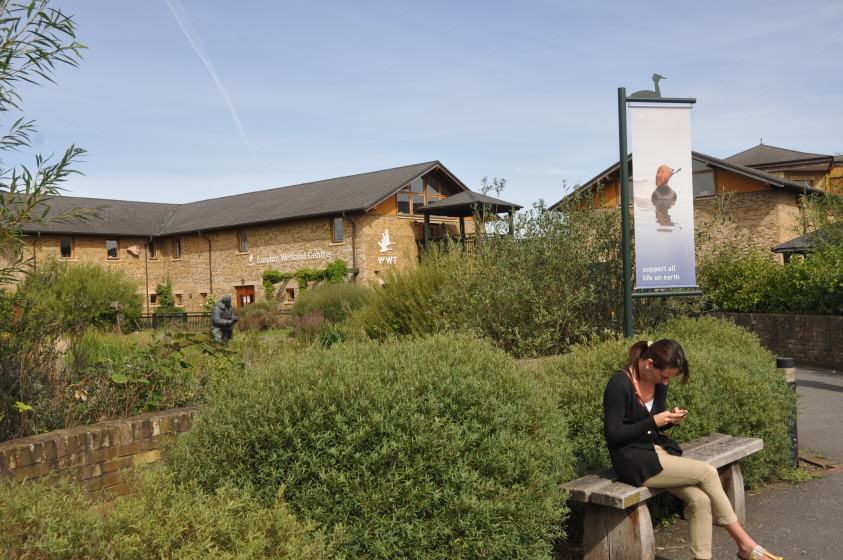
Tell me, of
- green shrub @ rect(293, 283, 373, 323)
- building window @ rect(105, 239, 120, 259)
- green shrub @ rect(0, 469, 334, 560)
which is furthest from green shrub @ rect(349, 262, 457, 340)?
building window @ rect(105, 239, 120, 259)

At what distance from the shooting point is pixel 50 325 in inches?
243

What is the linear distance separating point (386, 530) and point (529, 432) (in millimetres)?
1005

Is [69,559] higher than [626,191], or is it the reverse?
[626,191]

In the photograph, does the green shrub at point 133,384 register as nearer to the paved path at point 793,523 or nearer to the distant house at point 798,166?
the paved path at point 793,523

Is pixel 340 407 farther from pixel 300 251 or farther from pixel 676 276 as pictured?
pixel 300 251

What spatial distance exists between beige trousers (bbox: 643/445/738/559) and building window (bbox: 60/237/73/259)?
42.7m

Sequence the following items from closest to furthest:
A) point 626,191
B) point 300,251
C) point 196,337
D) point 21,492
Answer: point 21,492
point 196,337
point 626,191
point 300,251

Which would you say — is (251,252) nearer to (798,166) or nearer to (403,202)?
(403,202)

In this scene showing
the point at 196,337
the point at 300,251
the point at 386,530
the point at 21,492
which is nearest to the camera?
the point at 21,492

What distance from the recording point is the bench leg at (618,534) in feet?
14.3

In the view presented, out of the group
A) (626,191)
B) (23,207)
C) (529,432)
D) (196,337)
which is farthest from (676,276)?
(23,207)

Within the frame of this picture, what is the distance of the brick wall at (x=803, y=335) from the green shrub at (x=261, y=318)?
1945 cm

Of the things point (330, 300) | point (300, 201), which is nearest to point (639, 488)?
point (330, 300)

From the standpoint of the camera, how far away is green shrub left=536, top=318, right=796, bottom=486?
5.42m
